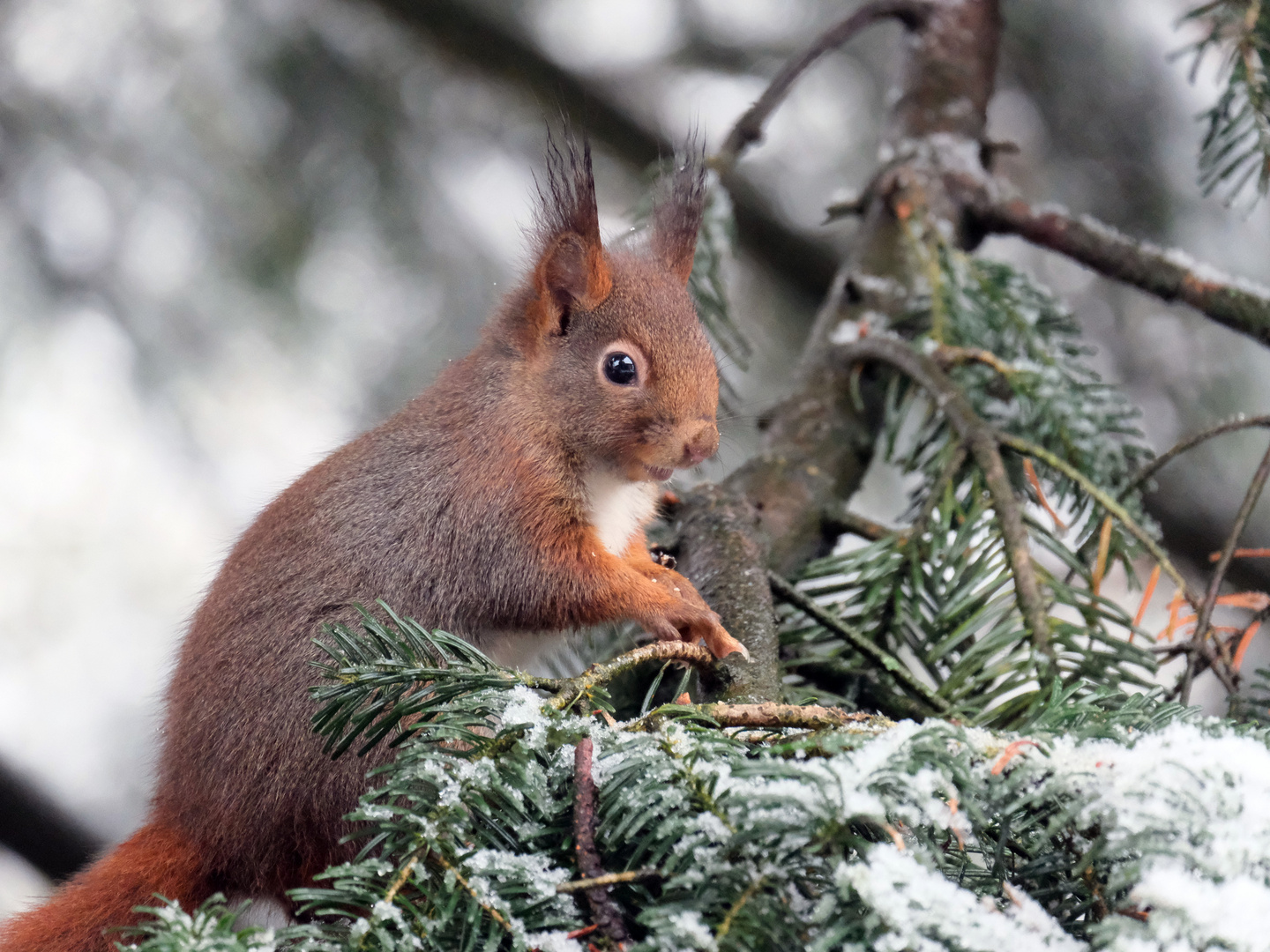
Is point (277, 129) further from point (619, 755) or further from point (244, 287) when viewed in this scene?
point (619, 755)

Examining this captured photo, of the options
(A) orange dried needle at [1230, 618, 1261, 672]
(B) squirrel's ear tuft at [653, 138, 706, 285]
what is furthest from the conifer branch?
(B) squirrel's ear tuft at [653, 138, 706, 285]

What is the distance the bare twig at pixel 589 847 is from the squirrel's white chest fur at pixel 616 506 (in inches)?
19.8

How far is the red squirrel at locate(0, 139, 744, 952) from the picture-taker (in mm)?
801

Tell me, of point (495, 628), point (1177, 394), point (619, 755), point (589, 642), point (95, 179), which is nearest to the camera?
point (619, 755)

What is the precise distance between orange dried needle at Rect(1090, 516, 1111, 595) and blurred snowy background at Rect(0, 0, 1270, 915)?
468 millimetres

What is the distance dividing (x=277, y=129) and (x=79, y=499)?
0.62 m

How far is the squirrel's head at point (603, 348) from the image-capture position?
37.7 inches

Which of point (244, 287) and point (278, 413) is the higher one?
point (244, 287)

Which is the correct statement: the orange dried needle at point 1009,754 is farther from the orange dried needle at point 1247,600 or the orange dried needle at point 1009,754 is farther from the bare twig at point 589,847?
the orange dried needle at point 1247,600

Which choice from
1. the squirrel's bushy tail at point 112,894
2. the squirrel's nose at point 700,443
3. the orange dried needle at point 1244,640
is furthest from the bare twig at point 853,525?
the squirrel's bushy tail at point 112,894

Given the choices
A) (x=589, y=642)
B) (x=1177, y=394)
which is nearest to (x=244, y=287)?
(x=589, y=642)

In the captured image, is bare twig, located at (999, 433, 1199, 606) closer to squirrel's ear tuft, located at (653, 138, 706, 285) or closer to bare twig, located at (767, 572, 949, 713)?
bare twig, located at (767, 572, 949, 713)

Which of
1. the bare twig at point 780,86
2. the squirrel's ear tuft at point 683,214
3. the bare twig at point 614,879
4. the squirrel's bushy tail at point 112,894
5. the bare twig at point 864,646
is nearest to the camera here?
the bare twig at point 614,879

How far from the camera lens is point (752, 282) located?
194 centimetres
